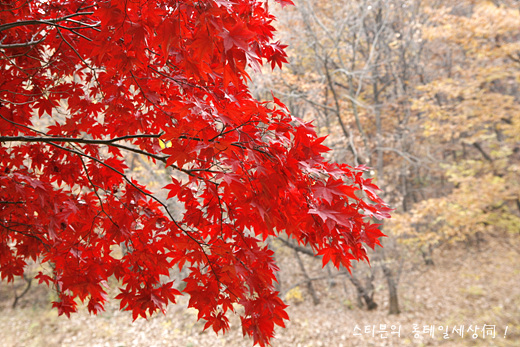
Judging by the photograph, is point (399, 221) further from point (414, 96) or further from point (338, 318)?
point (414, 96)

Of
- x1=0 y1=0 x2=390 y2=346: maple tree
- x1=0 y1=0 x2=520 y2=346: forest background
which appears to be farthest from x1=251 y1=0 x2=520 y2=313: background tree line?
x1=0 y1=0 x2=390 y2=346: maple tree

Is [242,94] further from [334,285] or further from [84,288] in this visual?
[334,285]

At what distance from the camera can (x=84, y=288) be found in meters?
1.97

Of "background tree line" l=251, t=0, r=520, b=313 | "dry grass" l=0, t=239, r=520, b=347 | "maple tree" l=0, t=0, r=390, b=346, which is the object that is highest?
"background tree line" l=251, t=0, r=520, b=313

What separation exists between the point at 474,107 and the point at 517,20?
267 cm

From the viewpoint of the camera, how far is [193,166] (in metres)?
1.86

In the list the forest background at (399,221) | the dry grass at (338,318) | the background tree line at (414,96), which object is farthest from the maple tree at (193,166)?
the background tree line at (414,96)

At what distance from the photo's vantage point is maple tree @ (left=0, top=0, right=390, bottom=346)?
1.36 m

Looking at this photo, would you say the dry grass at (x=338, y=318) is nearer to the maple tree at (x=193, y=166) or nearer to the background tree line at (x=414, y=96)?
the background tree line at (x=414, y=96)

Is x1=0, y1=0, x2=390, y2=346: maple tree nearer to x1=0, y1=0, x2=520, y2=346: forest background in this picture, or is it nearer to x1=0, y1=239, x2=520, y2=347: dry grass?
x1=0, y1=239, x2=520, y2=347: dry grass

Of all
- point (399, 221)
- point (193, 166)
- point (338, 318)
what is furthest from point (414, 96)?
point (193, 166)

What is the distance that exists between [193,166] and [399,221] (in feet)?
22.8

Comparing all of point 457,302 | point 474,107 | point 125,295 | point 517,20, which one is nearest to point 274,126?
point 125,295

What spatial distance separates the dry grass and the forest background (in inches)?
1.2
